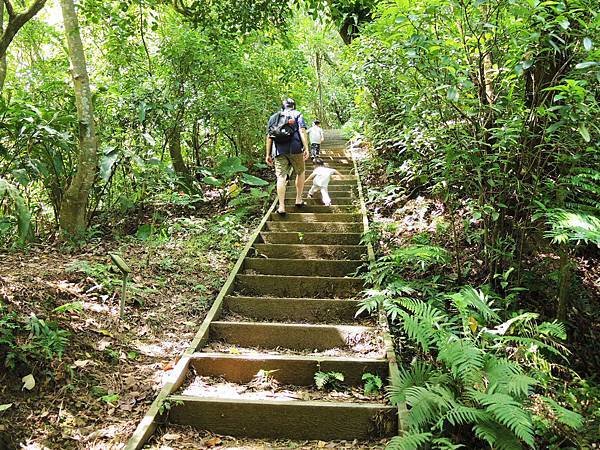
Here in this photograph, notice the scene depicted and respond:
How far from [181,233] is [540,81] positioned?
5.55 m

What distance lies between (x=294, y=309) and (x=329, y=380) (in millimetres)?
1234

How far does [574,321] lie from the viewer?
4523 mm

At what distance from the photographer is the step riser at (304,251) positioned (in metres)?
6.18

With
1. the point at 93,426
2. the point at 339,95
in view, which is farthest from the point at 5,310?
the point at 339,95

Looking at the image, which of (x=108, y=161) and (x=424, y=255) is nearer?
(x=424, y=255)

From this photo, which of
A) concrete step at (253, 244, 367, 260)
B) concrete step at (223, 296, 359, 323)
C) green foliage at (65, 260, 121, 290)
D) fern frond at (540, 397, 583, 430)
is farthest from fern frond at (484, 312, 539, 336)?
green foliage at (65, 260, 121, 290)

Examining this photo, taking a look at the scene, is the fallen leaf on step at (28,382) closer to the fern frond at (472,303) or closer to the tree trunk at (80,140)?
the fern frond at (472,303)

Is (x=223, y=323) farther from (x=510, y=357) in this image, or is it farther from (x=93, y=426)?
(x=510, y=357)

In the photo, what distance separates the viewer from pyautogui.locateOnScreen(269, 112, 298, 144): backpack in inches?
276

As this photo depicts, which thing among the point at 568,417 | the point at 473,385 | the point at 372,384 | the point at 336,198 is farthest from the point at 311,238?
the point at 568,417

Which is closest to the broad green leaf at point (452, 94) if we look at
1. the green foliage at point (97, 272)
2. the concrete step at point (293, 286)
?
the concrete step at point (293, 286)

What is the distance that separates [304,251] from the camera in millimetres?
6270

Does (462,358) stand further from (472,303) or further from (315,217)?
(315,217)

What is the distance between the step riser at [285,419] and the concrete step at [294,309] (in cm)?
159
